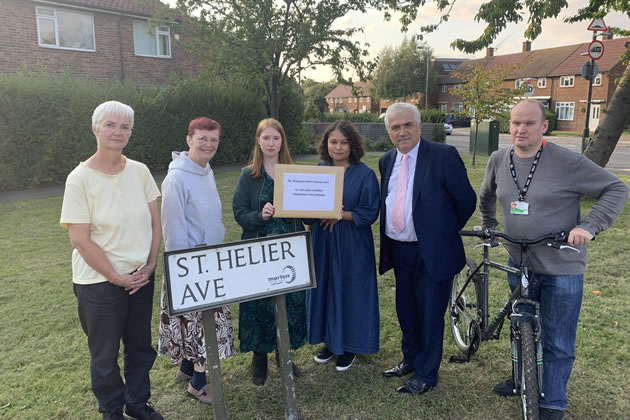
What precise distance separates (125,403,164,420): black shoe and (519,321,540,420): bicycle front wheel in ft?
7.72

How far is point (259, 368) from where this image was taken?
3572 mm

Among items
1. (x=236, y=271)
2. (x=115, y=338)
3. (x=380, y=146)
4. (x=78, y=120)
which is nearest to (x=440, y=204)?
(x=236, y=271)

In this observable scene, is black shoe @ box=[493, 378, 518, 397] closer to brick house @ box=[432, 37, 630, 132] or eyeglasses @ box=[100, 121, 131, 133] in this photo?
eyeglasses @ box=[100, 121, 131, 133]

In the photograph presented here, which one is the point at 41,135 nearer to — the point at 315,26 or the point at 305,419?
the point at 315,26

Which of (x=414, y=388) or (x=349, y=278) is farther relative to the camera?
(x=349, y=278)

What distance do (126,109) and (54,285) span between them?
3.86m

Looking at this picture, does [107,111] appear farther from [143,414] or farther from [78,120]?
[78,120]

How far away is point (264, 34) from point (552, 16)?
8416 mm

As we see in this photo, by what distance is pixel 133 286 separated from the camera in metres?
2.75

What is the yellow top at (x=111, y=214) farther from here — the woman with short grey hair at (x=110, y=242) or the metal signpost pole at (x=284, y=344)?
the metal signpost pole at (x=284, y=344)

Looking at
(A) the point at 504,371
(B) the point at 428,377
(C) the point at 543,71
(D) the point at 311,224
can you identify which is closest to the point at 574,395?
(A) the point at 504,371

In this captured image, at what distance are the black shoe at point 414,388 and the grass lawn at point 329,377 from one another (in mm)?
64

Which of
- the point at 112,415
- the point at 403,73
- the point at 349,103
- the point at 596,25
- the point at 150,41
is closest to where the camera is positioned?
the point at 112,415

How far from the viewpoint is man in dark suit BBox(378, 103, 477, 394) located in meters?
3.20
